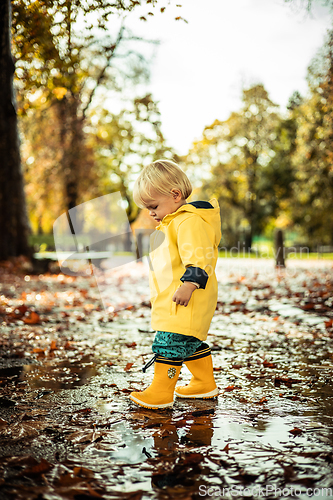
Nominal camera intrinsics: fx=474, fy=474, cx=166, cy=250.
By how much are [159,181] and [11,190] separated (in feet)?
38.4

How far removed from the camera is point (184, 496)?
1.82 metres

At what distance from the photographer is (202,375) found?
3.07 meters

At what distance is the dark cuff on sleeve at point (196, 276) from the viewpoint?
2689mm

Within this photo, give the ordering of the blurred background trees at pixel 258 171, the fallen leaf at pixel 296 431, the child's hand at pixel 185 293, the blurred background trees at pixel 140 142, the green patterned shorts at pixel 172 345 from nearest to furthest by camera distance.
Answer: the fallen leaf at pixel 296 431 < the child's hand at pixel 185 293 < the green patterned shorts at pixel 172 345 < the blurred background trees at pixel 140 142 < the blurred background trees at pixel 258 171

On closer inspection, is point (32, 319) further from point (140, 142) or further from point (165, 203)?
point (140, 142)

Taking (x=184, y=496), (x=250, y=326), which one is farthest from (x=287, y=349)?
(x=184, y=496)

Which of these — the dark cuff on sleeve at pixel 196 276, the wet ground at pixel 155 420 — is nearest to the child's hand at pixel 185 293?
the dark cuff on sleeve at pixel 196 276

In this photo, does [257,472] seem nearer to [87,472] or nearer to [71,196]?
[87,472]

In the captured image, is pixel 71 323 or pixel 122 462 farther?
pixel 71 323

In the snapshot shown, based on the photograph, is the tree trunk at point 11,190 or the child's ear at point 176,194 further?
the tree trunk at point 11,190

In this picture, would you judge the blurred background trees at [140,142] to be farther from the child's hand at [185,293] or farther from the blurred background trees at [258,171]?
the child's hand at [185,293]

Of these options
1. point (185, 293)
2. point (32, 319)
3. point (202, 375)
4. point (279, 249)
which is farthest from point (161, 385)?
point (279, 249)

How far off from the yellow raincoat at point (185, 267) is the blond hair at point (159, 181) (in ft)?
0.52

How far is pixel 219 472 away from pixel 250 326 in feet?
12.8
